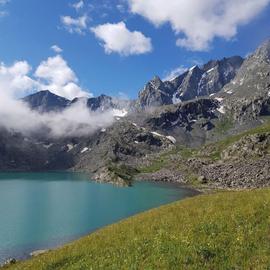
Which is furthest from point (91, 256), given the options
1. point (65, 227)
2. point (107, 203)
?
→ point (107, 203)

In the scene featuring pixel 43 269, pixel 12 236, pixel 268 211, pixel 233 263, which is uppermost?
pixel 268 211

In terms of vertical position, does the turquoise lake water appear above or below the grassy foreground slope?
below

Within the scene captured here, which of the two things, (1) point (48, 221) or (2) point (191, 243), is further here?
(1) point (48, 221)

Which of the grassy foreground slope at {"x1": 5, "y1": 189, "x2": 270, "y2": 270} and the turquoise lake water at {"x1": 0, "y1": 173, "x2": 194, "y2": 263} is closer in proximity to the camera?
the grassy foreground slope at {"x1": 5, "y1": 189, "x2": 270, "y2": 270}

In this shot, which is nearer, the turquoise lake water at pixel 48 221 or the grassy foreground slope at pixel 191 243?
the grassy foreground slope at pixel 191 243

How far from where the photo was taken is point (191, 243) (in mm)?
19656

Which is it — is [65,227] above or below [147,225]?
below

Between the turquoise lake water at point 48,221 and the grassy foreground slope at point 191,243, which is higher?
the grassy foreground slope at point 191,243

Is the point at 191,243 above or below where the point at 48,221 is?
above

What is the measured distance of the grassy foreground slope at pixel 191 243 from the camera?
1733cm

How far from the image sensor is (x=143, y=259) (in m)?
19.2

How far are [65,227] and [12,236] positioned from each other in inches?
799

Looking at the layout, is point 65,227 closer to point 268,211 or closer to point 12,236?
point 12,236

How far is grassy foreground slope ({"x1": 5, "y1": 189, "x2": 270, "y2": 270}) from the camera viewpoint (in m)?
17.3
